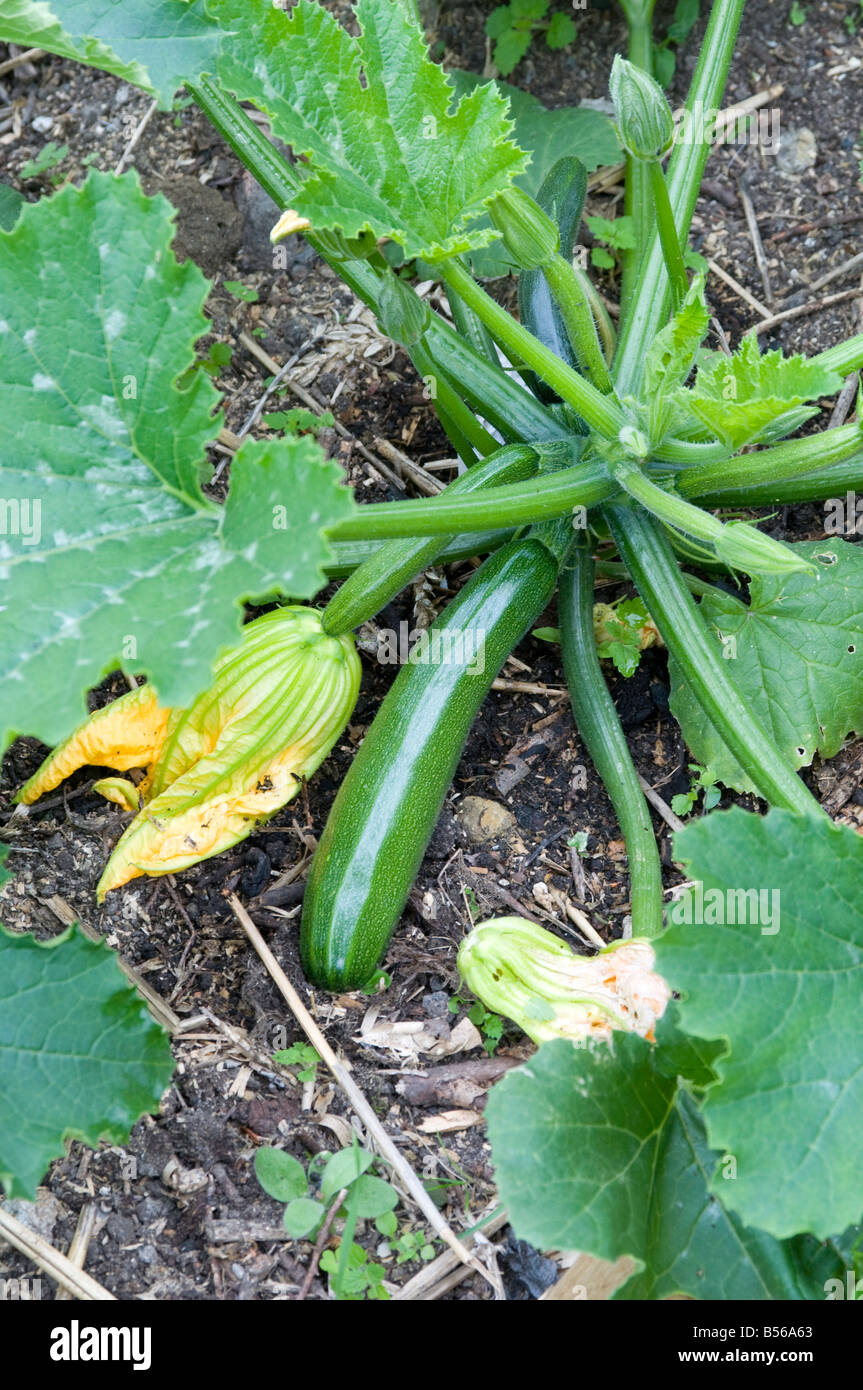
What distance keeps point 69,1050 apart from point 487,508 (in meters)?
0.98

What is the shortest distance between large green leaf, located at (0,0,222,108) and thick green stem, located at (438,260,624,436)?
512mm

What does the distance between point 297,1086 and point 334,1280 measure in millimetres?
330

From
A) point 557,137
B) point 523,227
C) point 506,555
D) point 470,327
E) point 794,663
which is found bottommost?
point 794,663

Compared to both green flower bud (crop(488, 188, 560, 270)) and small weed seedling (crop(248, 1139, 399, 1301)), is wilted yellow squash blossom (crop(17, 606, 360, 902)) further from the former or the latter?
green flower bud (crop(488, 188, 560, 270))

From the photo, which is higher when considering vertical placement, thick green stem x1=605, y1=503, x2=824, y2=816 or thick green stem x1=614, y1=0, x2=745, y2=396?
thick green stem x1=614, y1=0, x2=745, y2=396

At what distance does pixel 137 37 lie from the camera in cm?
190

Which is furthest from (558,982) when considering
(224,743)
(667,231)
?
(667,231)

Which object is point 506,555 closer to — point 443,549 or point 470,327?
point 443,549

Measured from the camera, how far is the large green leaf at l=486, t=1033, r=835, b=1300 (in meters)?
1.54

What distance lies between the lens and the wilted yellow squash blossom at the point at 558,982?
1.79 metres

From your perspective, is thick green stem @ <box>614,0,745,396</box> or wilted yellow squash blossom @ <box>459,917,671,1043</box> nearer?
wilted yellow squash blossom @ <box>459,917,671,1043</box>

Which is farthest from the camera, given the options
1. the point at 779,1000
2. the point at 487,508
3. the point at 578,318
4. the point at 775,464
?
the point at 578,318

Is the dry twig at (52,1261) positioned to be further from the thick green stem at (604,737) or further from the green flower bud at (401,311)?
the green flower bud at (401,311)

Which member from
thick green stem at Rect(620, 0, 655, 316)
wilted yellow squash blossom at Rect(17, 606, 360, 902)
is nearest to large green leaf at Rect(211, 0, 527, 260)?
thick green stem at Rect(620, 0, 655, 316)
